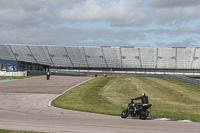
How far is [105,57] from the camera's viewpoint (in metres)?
124

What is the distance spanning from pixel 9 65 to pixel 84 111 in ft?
160

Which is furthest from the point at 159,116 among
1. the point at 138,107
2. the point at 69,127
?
the point at 69,127

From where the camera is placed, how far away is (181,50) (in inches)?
4833

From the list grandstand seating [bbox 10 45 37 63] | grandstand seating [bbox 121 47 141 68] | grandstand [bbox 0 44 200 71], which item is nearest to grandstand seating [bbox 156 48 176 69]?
grandstand [bbox 0 44 200 71]

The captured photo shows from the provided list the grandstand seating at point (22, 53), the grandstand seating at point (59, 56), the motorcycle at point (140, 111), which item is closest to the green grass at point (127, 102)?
the motorcycle at point (140, 111)

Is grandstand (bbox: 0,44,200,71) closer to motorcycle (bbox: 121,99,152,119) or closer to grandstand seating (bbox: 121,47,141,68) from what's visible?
grandstand seating (bbox: 121,47,141,68)

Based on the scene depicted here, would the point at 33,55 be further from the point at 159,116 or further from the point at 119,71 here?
the point at 159,116

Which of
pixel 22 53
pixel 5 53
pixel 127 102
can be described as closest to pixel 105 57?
pixel 22 53

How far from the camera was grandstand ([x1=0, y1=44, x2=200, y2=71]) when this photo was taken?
118 m

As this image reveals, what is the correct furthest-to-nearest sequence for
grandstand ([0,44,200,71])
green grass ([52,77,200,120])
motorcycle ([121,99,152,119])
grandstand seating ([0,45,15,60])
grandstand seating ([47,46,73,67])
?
grandstand seating ([0,45,15,60]), grandstand seating ([47,46,73,67]), grandstand ([0,44,200,71]), green grass ([52,77,200,120]), motorcycle ([121,99,152,119])

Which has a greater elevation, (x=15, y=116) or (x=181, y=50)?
(x=181, y=50)

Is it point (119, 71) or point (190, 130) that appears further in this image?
point (119, 71)

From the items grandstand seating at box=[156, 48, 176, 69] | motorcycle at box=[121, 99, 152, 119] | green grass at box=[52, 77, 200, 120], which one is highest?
grandstand seating at box=[156, 48, 176, 69]

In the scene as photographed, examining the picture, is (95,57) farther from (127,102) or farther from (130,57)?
(127,102)
